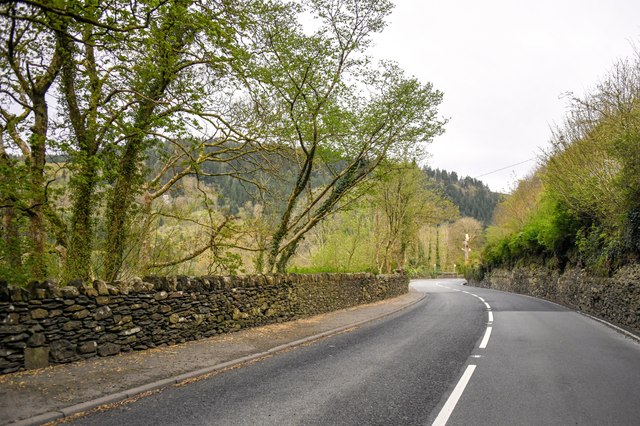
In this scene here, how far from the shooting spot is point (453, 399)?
583cm

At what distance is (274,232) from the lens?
1733 centimetres

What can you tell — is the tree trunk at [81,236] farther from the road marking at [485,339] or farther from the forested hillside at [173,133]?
the road marking at [485,339]

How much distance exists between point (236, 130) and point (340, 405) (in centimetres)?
1074

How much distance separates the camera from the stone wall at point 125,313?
276 inches

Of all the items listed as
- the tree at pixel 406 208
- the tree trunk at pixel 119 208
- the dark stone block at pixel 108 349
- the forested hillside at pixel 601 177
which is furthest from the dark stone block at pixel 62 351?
the tree at pixel 406 208

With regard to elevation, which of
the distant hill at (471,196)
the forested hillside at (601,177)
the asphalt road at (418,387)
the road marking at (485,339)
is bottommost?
the road marking at (485,339)

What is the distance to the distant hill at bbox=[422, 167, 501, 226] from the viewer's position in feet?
470

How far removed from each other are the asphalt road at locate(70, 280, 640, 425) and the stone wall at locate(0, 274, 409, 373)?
2.60 m

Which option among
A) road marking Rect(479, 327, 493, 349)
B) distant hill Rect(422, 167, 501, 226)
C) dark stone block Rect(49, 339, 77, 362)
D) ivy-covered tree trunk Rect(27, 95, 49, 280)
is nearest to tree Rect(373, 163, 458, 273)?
road marking Rect(479, 327, 493, 349)

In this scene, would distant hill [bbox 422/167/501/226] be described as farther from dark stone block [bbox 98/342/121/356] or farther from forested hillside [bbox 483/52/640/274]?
dark stone block [bbox 98/342/121/356]

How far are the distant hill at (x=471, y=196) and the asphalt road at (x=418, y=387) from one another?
396 feet

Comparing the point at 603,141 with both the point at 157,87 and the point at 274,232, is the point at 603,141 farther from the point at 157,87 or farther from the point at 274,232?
the point at 157,87

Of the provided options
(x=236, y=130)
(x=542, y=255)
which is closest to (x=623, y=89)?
(x=236, y=130)

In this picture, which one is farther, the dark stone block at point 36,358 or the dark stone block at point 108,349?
the dark stone block at point 108,349
